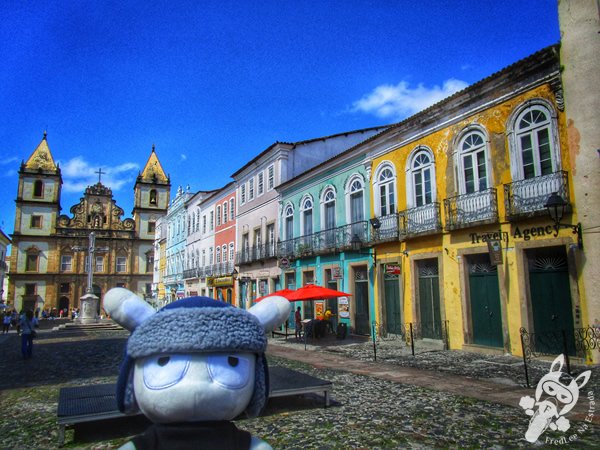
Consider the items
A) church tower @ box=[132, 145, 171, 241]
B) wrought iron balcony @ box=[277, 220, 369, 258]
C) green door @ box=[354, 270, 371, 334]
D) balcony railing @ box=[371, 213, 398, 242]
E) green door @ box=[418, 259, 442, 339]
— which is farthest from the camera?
church tower @ box=[132, 145, 171, 241]

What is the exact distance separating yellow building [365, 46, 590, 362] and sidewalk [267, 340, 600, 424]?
6.93 ft

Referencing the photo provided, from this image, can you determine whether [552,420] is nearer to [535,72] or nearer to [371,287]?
[535,72]

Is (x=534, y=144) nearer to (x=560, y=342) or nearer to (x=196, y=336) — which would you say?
(x=560, y=342)

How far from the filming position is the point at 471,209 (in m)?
13.2

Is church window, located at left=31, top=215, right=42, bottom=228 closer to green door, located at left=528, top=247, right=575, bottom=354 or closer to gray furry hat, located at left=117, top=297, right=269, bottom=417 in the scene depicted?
green door, located at left=528, top=247, right=575, bottom=354

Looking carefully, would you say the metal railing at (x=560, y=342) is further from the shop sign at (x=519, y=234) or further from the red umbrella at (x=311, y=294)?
the red umbrella at (x=311, y=294)

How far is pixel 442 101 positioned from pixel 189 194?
31.1m

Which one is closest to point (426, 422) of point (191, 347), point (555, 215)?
point (191, 347)

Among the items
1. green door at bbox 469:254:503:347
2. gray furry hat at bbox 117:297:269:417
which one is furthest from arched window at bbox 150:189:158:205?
gray furry hat at bbox 117:297:269:417

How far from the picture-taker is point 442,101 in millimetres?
14352

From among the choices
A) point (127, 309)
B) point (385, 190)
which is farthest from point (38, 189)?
point (127, 309)

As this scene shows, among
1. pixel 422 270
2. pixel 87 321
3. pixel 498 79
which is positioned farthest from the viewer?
pixel 87 321

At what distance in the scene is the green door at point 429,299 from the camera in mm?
14641

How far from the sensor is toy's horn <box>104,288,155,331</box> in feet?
8.92
